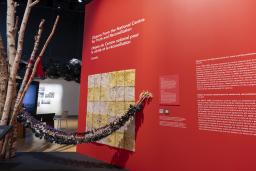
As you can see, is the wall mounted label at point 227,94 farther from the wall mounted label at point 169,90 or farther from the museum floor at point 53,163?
the museum floor at point 53,163

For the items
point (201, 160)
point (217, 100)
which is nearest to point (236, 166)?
point (201, 160)

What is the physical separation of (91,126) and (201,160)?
2.11 meters

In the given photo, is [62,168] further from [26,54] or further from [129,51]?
[26,54]

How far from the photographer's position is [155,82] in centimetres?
320

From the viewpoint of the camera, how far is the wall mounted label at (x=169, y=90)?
114 inches

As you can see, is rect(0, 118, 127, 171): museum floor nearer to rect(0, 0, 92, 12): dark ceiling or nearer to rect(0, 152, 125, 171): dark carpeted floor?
rect(0, 152, 125, 171): dark carpeted floor

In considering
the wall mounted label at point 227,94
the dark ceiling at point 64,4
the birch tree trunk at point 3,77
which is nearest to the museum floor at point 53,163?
the birch tree trunk at point 3,77

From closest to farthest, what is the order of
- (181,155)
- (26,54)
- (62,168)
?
(181,155) → (62,168) → (26,54)

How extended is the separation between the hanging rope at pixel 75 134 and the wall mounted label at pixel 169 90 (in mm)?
303

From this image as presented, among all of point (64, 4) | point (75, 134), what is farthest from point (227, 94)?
point (64, 4)

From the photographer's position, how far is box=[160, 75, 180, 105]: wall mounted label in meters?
2.91

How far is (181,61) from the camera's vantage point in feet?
9.51

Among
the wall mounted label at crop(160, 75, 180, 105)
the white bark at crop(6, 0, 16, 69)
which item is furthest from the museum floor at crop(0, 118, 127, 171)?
the white bark at crop(6, 0, 16, 69)

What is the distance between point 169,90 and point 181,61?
35 centimetres
